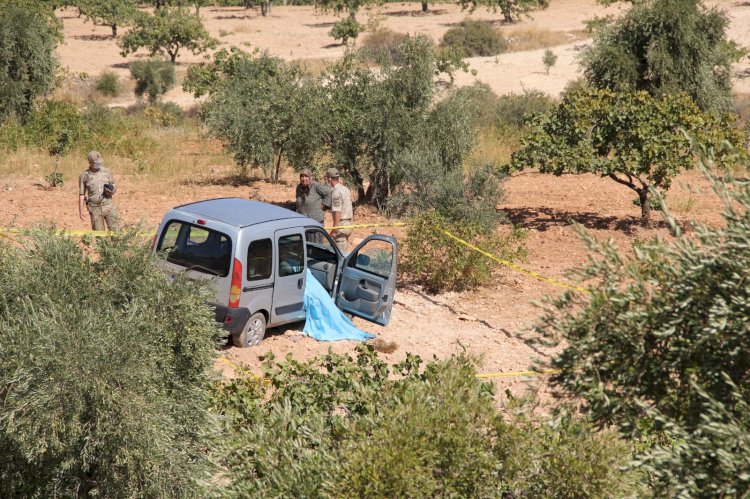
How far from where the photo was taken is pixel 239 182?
20984 millimetres

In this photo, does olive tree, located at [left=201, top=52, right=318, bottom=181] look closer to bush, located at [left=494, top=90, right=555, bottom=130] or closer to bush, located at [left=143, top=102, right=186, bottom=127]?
bush, located at [left=143, top=102, right=186, bottom=127]

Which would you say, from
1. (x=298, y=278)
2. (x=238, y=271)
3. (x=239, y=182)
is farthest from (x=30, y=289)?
(x=239, y=182)

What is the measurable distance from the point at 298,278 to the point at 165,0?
154 ft

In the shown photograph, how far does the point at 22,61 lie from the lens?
23.8 m

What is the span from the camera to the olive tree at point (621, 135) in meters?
15.7

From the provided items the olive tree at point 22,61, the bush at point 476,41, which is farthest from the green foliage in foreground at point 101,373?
the bush at point 476,41

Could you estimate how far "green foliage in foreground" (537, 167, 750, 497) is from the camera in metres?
5.09

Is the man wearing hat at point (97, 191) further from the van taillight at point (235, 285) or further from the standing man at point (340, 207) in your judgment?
the van taillight at point (235, 285)

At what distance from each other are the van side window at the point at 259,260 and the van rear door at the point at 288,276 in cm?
10

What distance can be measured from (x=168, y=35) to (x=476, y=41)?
15.2 metres

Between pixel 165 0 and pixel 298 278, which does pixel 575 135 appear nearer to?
pixel 298 278

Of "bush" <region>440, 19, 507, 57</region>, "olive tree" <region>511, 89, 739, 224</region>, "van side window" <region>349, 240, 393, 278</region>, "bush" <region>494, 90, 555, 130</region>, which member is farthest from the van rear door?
"bush" <region>440, 19, 507, 57</region>

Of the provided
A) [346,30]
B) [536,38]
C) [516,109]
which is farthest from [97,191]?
[536,38]

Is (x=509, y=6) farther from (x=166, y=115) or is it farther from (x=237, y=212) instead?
(x=237, y=212)
